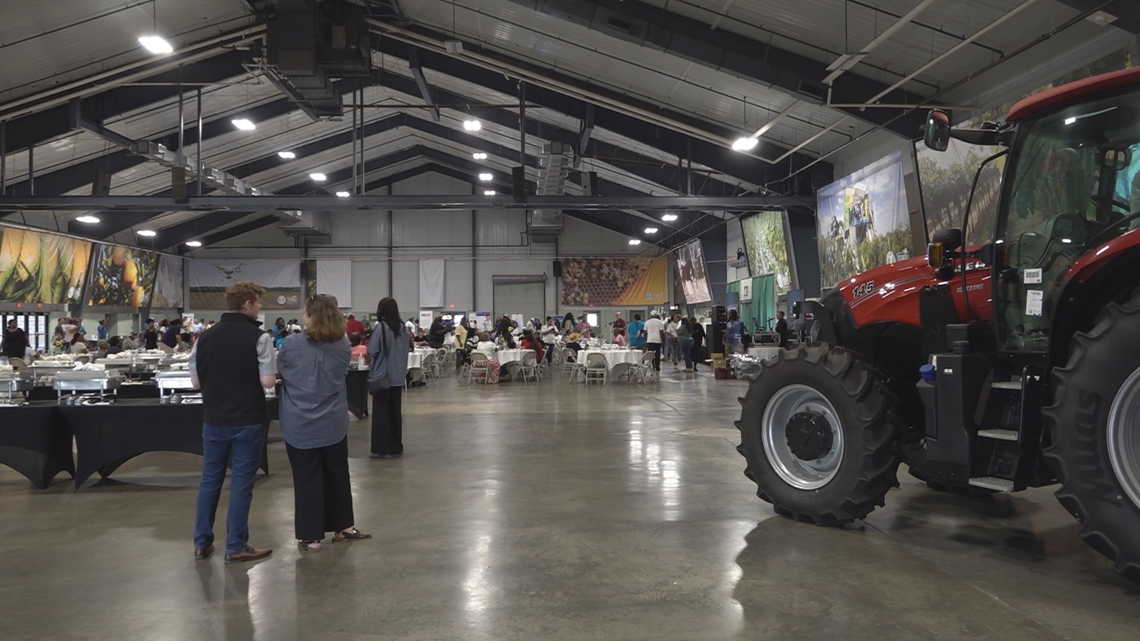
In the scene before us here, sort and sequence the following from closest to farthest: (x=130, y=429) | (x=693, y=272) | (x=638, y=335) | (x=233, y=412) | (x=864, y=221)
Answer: (x=233, y=412)
(x=130, y=429)
(x=864, y=221)
(x=638, y=335)
(x=693, y=272)

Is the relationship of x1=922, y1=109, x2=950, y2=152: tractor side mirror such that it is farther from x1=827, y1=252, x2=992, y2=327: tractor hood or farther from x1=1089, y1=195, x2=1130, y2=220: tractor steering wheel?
x1=827, y1=252, x2=992, y2=327: tractor hood

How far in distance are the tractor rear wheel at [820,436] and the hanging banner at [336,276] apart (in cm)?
2660

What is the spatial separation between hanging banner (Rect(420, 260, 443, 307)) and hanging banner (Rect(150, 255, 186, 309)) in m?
8.46

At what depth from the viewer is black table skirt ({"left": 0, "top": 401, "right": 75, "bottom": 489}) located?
18.7 feet

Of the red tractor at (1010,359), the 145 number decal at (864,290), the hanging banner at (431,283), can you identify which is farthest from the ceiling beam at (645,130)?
the hanging banner at (431,283)

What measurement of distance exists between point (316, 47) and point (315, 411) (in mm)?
9646

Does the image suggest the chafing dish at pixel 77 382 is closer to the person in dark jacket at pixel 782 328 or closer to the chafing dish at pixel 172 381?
the chafing dish at pixel 172 381

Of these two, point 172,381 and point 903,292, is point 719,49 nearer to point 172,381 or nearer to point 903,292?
point 903,292

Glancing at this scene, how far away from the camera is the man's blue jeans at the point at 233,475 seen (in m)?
3.90

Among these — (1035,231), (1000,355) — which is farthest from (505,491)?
(1035,231)

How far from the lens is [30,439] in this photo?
5.73 metres

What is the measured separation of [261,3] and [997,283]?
11984mm

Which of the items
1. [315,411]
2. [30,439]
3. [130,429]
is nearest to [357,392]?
[130,429]

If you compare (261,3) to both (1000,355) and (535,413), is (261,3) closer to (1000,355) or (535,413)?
(535,413)
